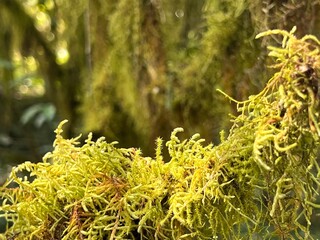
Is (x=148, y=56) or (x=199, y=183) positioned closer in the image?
(x=199, y=183)

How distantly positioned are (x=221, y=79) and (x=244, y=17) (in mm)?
167

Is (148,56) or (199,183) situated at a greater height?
(148,56)

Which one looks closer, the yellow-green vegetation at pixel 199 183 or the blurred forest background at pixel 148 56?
the yellow-green vegetation at pixel 199 183

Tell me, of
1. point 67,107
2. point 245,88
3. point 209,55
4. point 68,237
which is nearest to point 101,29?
point 209,55

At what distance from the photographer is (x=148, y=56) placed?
1261 mm

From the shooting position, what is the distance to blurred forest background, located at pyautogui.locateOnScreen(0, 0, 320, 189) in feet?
3.19

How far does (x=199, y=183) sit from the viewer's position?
1.42ft

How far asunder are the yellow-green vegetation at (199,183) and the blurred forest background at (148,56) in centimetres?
46

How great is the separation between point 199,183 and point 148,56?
855 mm

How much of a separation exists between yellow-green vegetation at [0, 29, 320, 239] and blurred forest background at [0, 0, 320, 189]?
465 mm

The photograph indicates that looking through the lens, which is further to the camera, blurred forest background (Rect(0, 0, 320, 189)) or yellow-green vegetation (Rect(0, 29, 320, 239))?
blurred forest background (Rect(0, 0, 320, 189))

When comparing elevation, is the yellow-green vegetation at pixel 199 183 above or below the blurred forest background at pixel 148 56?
below

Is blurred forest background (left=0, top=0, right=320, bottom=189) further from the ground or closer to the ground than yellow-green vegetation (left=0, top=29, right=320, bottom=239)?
further from the ground

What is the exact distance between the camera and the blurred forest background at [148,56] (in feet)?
3.19
